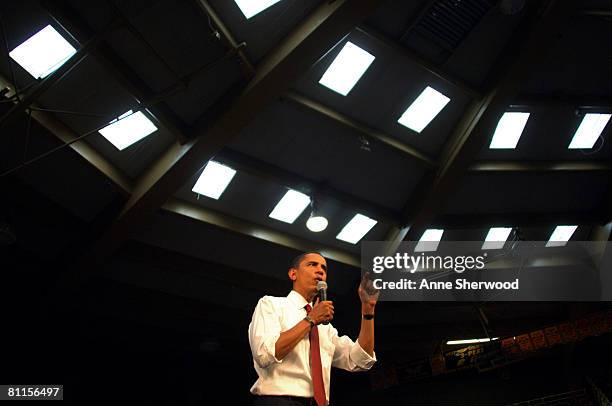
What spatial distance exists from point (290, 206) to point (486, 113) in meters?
4.16

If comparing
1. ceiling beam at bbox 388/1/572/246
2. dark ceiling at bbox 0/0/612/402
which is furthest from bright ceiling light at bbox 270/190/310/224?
ceiling beam at bbox 388/1/572/246

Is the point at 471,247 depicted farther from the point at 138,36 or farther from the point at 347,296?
the point at 138,36

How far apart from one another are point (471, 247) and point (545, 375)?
5982mm

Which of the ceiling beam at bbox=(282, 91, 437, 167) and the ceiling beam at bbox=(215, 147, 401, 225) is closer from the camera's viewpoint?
the ceiling beam at bbox=(282, 91, 437, 167)

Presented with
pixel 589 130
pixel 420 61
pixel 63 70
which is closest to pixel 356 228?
pixel 420 61

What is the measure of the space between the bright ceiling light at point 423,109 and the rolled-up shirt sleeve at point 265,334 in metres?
6.50

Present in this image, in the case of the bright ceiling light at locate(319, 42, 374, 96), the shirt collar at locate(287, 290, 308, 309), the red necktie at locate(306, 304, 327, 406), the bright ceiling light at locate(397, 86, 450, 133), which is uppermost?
the bright ceiling light at locate(319, 42, 374, 96)

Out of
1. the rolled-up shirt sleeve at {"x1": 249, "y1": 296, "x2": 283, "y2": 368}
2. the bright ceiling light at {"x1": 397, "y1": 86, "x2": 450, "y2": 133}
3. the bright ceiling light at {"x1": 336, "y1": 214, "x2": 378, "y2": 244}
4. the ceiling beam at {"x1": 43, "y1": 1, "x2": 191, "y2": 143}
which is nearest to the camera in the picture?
the rolled-up shirt sleeve at {"x1": 249, "y1": 296, "x2": 283, "y2": 368}

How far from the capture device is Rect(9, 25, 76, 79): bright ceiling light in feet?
20.1

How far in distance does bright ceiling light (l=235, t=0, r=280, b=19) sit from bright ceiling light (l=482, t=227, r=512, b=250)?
24.6ft

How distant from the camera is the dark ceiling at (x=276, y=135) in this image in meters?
6.43

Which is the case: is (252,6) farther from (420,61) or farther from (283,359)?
(283,359)

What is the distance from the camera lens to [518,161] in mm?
9328

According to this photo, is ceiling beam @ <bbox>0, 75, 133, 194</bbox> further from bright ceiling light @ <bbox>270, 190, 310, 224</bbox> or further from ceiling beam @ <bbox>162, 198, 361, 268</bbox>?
bright ceiling light @ <bbox>270, 190, 310, 224</bbox>
